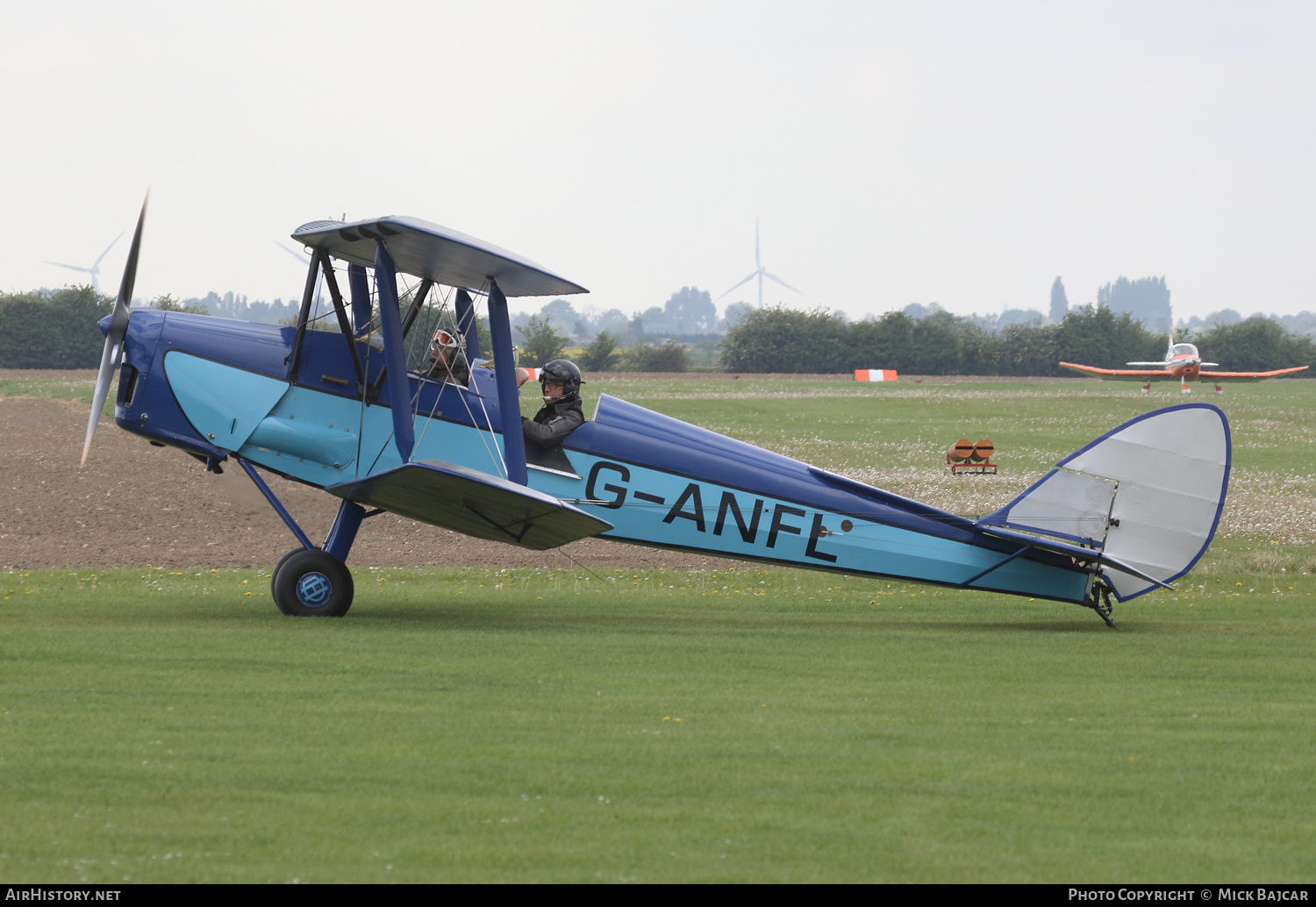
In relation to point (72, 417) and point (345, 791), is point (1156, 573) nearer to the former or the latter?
point (345, 791)

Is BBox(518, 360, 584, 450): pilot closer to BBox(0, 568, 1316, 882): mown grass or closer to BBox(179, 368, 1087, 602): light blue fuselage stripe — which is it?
BBox(179, 368, 1087, 602): light blue fuselage stripe

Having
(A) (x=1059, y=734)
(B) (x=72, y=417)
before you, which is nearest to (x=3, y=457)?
(B) (x=72, y=417)

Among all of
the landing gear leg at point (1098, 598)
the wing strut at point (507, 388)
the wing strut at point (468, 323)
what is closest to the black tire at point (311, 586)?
the wing strut at point (507, 388)

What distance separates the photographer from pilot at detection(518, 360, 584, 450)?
1120 cm

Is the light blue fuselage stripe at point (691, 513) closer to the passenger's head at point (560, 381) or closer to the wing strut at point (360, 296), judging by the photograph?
the passenger's head at point (560, 381)

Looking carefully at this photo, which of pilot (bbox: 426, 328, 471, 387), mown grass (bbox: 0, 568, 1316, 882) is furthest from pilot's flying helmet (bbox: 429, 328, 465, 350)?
mown grass (bbox: 0, 568, 1316, 882)

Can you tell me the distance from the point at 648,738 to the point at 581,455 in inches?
188

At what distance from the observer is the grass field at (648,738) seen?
16.1 feet

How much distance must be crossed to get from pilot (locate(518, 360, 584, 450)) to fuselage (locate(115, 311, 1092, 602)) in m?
0.12

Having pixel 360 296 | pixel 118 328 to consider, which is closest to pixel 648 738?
pixel 360 296

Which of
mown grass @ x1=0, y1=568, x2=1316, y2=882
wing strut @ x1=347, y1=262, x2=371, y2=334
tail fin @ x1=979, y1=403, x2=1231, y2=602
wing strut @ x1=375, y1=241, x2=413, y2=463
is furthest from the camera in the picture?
wing strut @ x1=347, y1=262, x2=371, y2=334

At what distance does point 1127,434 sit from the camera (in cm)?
1092

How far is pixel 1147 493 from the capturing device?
1086 centimetres

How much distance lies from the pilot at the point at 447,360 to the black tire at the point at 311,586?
184cm
